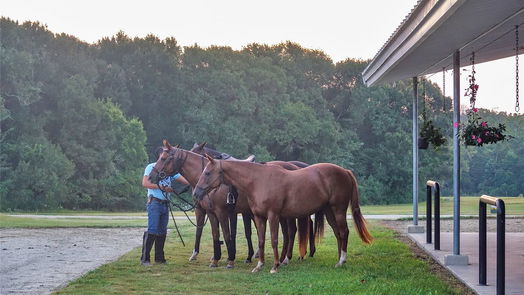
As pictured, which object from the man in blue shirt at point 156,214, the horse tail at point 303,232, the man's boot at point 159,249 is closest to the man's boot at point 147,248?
the man in blue shirt at point 156,214

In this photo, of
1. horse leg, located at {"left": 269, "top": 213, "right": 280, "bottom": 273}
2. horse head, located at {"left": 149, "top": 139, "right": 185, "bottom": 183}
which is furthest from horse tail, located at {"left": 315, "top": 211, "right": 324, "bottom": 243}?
horse head, located at {"left": 149, "top": 139, "right": 185, "bottom": 183}

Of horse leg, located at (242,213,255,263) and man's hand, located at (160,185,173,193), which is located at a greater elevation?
man's hand, located at (160,185,173,193)

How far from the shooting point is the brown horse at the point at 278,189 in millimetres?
12148

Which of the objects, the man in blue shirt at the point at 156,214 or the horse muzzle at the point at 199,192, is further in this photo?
the man in blue shirt at the point at 156,214

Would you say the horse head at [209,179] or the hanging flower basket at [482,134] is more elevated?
the hanging flower basket at [482,134]

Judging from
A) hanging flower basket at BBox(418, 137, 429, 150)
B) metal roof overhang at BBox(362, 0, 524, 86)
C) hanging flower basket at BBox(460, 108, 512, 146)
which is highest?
metal roof overhang at BBox(362, 0, 524, 86)

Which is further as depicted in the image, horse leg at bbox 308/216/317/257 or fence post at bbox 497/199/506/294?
horse leg at bbox 308/216/317/257

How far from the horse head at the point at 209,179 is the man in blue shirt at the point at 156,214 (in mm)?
890

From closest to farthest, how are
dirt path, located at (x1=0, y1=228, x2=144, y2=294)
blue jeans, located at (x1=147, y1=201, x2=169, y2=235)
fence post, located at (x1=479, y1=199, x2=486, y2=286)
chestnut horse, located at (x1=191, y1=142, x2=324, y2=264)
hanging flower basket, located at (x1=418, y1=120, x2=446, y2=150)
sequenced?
fence post, located at (x1=479, y1=199, x2=486, y2=286), dirt path, located at (x1=0, y1=228, x2=144, y2=294), chestnut horse, located at (x1=191, y1=142, x2=324, y2=264), blue jeans, located at (x1=147, y1=201, x2=169, y2=235), hanging flower basket, located at (x1=418, y1=120, x2=446, y2=150)

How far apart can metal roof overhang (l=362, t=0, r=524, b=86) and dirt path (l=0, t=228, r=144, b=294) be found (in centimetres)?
515

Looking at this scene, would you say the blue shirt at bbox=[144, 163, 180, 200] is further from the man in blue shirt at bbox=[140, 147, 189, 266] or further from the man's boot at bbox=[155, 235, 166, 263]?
the man's boot at bbox=[155, 235, 166, 263]

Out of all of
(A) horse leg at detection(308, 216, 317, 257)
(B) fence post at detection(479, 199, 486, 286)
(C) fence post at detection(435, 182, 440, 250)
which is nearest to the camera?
(B) fence post at detection(479, 199, 486, 286)

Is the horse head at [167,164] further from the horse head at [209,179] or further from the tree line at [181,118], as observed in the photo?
the tree line at [181,118]

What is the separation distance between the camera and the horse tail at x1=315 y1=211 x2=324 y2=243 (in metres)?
13.6
